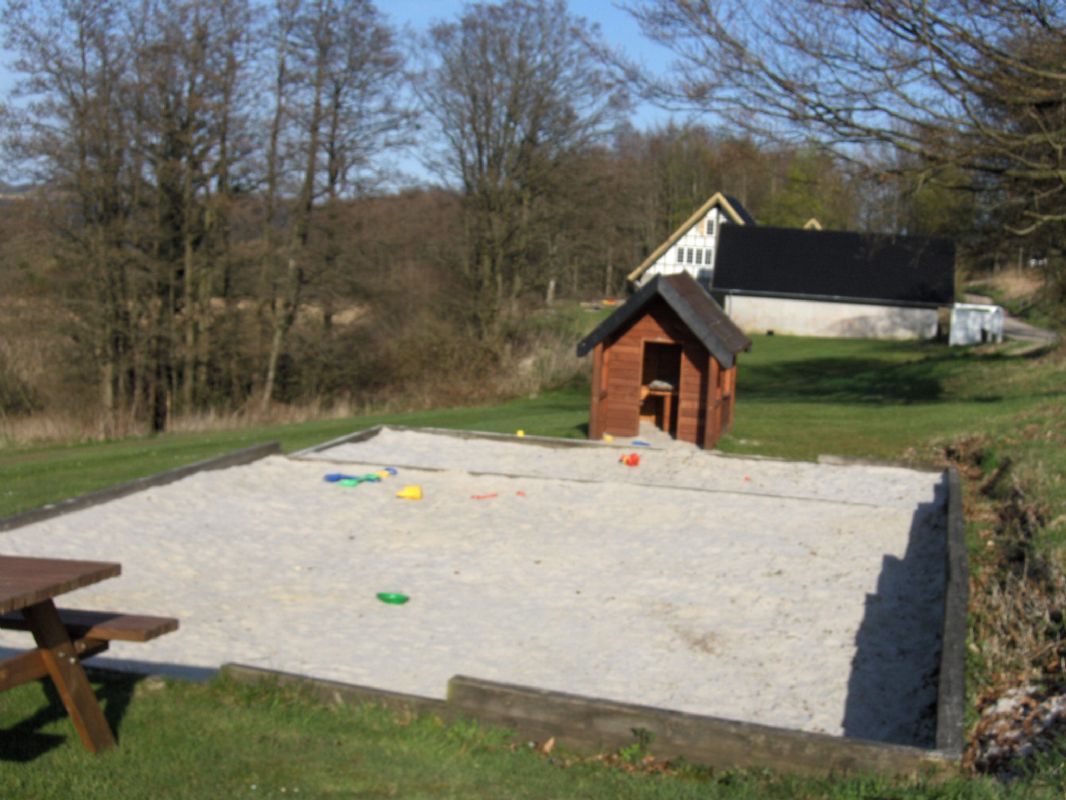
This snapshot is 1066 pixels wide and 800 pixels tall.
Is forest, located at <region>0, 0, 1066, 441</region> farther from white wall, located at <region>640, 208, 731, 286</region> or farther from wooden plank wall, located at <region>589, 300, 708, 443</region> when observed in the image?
white wall, located at <region>640, 208, 731, 286</region>

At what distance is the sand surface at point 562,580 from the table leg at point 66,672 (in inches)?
77.1

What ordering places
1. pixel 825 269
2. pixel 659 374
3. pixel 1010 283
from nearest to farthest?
pixel 659 374
pixel 825 269
pixel 1010 283

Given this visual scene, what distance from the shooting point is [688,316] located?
1598 centimetres

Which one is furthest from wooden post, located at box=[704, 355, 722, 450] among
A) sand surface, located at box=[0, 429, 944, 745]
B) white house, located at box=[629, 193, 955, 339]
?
white house, located at box=[629, 193, 955, 339]

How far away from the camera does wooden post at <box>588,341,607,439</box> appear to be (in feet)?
55.9

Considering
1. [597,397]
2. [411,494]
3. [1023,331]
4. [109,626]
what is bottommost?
[411,494]

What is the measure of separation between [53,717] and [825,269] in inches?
2009

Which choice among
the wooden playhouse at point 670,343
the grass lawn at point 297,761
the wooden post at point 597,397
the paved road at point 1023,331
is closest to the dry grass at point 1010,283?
the paved road at point 1023,331

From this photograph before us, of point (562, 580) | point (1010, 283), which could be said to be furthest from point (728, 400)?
point (1010, 283)

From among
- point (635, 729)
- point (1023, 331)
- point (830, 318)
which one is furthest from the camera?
point (830, 318)

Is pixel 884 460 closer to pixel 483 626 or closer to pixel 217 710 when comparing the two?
pixel 483 626

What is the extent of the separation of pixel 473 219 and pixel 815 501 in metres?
25.2

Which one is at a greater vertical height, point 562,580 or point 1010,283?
point 1010,283

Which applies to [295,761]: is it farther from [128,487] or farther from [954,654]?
[128,487]
